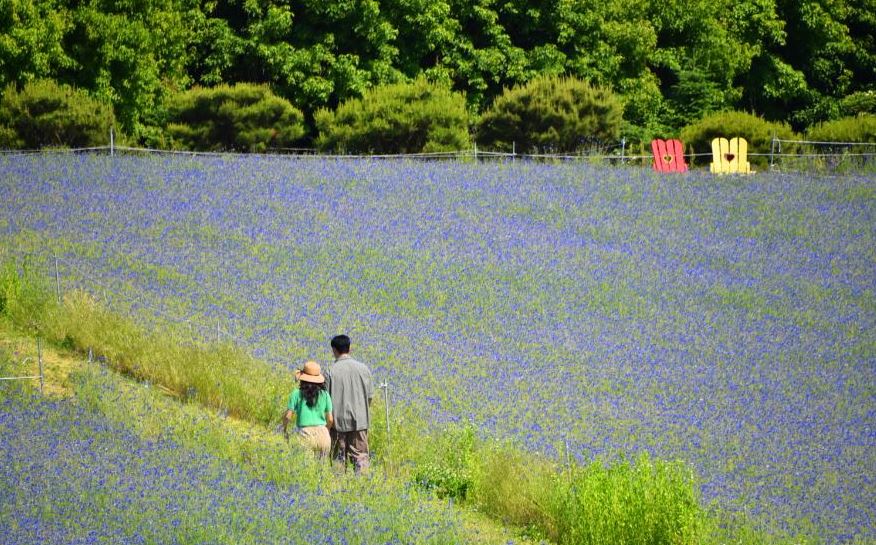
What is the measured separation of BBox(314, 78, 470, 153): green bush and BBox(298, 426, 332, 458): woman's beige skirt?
20622 millimetres

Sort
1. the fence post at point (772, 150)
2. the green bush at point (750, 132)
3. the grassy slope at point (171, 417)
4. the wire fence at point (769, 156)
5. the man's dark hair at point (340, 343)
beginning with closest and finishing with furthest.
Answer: the grassy slope at point (171, 417), the man's dark hair at point (340, 343), the wire fence at point (769, 156), the fence post at point (772, 150), the green bush at point (750, 132)

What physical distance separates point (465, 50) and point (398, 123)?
25.7ft

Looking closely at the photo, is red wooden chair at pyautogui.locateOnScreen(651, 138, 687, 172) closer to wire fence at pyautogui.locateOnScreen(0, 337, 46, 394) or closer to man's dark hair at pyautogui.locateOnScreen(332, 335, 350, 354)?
wire fence at pyautogui.locateOnScreen(0, 337, 46, 394)

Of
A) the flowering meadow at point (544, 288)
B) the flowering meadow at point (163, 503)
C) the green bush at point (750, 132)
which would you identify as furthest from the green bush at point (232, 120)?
the flowering meadow at point (163, 503)

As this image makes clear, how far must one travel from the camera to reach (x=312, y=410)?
11.0 metres

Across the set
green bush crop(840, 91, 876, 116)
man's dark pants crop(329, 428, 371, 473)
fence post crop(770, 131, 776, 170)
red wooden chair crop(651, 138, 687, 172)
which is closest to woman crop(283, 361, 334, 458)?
man's dark pants crop(329, 428, 371, 473)

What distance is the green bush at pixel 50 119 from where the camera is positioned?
27.3 metres

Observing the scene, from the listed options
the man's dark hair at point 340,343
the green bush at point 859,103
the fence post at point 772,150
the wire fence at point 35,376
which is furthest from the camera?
the green bush at point 859,103

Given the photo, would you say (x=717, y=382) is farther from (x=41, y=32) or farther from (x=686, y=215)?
(x=41, y=32)

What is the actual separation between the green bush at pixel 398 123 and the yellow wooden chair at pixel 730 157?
6.23m

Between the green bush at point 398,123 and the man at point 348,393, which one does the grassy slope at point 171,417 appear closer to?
the man at point 348,393

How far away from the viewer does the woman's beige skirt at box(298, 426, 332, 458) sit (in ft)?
35.9

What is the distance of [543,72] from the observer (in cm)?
3872

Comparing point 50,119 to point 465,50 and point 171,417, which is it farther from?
point 171,417
